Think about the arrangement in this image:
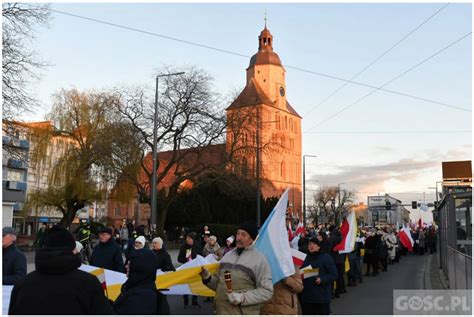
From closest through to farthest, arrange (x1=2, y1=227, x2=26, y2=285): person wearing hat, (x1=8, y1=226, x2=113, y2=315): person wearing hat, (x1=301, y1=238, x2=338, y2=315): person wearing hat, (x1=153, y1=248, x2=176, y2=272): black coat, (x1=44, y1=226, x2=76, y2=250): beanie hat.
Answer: (x1=8, y1=226, x2=113, y2=315): person wearing hat
(x1=44, y1=226, x2=76, y2=250): beanie hat
(x1=2, y1=227, x2=26, y2=285): person wearing hat
(x1=301, y1=238, x2=338, y2=315): person wearing hat
(x1=153, y1=248, x2=176, y2=272): black coat

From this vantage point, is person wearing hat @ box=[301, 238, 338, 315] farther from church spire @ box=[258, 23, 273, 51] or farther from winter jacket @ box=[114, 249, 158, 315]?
church spire @ box=[258, 23, 273, 51]

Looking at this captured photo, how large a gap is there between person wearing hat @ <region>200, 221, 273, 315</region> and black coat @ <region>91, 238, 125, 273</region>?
3.76 meters

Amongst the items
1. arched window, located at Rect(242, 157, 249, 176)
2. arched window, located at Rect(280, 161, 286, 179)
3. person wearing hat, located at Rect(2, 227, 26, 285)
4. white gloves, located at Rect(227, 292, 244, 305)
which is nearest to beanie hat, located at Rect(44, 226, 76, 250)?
white gloves, located at Rect(227, 292, 244, 305)

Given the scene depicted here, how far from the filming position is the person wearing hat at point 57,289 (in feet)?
11.0

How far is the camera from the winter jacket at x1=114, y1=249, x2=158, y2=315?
581cm

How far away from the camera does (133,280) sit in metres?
5.90

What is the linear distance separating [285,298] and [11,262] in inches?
139

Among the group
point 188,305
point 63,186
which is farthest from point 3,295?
point 63,186

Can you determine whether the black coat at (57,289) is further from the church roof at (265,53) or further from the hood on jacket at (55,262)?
the church roof at (265,53)

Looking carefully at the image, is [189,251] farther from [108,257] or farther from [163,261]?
[108,257]

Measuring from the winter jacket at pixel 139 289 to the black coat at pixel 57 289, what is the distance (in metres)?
2.42

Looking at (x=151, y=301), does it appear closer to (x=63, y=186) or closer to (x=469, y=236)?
(x=469, y=236)

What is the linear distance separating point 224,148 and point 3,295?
33630 mm

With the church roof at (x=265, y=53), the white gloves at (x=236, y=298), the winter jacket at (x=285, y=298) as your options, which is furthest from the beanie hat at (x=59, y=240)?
the church roof at (x=265, y=53)
